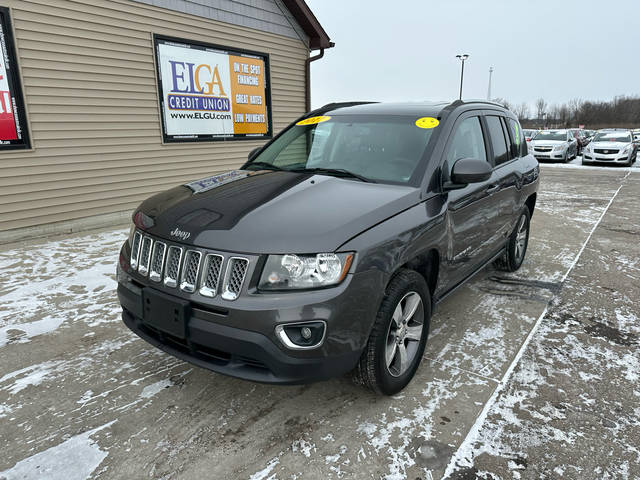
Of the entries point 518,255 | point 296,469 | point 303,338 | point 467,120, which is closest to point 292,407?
point 296,469

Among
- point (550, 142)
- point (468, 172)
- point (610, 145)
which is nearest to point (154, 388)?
point (468, 172)

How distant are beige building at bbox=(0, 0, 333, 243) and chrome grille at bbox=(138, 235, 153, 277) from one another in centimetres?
469

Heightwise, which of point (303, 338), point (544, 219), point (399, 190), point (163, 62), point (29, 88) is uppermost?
point (163, 62)

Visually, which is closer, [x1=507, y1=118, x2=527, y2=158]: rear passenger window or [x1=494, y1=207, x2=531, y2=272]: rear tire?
[x1=507, y1=118, x2=527, y2=158]: rear passenger window

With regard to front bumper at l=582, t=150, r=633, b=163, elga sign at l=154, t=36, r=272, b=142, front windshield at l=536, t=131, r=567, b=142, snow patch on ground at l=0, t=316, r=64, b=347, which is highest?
elga sign at l=154, t=36, r=272, b=142

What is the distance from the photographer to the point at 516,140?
4641 mm

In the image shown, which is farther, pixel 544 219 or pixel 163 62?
pixel 544 219

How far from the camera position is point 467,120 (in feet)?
11.4

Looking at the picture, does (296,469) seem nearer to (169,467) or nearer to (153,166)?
(169,467)

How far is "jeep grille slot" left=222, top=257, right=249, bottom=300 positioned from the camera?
212 cm

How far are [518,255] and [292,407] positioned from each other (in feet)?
11.6

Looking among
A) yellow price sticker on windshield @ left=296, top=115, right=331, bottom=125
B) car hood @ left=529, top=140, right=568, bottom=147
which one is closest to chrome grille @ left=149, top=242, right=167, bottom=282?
yellow price sticker on windshield @ left=296, top=115, right=331, bottom=125

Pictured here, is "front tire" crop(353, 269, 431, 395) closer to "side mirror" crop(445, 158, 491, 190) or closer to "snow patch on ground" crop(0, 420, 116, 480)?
"side mirror" crop(445, 158, 491, 190)

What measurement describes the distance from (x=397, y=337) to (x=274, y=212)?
1.04 metres
